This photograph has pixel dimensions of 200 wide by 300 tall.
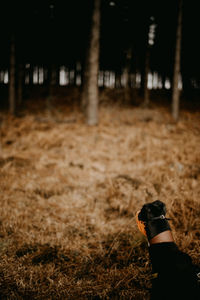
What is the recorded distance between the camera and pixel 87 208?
127 inches

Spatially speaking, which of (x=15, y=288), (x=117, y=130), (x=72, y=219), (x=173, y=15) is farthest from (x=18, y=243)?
(x=173, y=15)

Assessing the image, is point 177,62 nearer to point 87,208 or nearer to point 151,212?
point 87,208

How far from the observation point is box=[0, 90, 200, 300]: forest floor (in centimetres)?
191

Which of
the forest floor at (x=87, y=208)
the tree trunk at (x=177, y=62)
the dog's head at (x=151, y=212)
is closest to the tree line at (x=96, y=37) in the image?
the tree trunk at (x=177, y=62)

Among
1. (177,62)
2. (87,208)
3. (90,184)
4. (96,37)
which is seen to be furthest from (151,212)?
(177,62)

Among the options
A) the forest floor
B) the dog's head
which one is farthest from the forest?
the dog's head

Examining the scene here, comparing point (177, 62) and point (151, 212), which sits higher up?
point (177, 62)

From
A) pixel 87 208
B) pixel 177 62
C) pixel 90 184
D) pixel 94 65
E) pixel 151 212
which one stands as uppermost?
pixel 177 62

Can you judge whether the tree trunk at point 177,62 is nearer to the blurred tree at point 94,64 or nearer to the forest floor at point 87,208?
the forest floor at point 87,208

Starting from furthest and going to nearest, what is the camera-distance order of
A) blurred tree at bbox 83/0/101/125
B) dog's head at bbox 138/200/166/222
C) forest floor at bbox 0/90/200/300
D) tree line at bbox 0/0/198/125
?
tree line at bbox 0/0/198/125 < blurred tree at bbox 83/0/101/125 < forest floor at bbox 0/90/200/300 < dog's head at bbox 138/200/166/222

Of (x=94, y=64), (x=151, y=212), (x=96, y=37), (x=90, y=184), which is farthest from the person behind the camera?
(x=94, y=64)

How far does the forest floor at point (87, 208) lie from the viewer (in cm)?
191

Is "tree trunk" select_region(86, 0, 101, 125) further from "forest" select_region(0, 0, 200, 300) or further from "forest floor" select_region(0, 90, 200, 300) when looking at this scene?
"forest floor" select_region(0, 90, 200, 300)

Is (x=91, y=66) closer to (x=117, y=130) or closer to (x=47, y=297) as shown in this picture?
(x=117, y=130)
